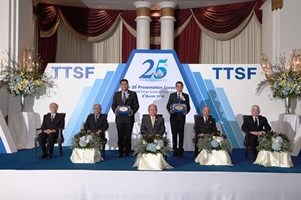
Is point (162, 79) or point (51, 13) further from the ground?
point (51, 13)

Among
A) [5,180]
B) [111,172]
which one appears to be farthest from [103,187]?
[5,180]

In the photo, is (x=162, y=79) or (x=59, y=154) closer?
(x=59, y=154)

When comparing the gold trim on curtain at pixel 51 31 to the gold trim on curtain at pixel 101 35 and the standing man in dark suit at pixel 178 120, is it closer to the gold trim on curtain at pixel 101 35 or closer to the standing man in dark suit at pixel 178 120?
the gold trim on curtain at pixel 101 35

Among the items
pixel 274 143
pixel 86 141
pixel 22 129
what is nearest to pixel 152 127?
pixel 86 141

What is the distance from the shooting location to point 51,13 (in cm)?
1200

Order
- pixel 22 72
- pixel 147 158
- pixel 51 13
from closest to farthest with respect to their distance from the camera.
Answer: pixel 147 158
pixel 22 72
pixel 51 13

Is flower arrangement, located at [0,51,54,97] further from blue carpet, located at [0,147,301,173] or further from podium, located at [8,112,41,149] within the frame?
blue carpet, located at [0,147,301,173]

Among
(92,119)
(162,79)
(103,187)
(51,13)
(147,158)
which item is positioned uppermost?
(51,13)

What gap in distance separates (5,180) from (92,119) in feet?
6.78

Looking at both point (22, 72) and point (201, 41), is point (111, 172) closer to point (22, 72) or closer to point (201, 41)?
point (22, 72)

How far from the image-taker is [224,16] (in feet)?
39.9

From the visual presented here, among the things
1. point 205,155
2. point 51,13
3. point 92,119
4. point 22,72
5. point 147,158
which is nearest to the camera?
point 147,158

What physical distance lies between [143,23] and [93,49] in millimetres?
2293

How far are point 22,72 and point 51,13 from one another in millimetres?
4672
